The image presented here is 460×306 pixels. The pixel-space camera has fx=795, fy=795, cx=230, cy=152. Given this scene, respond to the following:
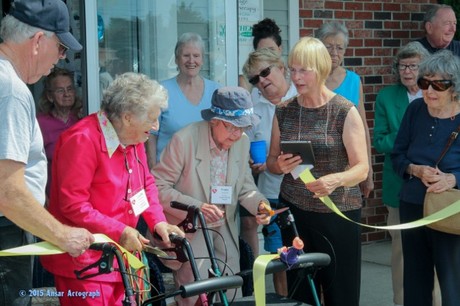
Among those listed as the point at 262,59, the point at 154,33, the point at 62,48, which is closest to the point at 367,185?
the point at 262,59

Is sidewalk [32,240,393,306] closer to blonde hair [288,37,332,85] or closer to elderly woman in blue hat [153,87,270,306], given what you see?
elderly woman in blue hat [153,87,270,306]

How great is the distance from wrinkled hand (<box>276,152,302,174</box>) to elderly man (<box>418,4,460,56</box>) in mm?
2646

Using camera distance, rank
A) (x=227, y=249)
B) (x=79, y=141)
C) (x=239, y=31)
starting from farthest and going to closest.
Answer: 1. (x=239, y=31)
2. (x=227, y=249)
3. (x=79, y=141)

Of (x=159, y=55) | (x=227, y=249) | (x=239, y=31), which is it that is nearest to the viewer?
(x=227, y=249)

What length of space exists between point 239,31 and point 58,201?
3527 millimetres

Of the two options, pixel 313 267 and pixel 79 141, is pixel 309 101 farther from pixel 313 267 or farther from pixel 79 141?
pixel 79 141

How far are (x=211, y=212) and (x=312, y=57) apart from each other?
1.13 m

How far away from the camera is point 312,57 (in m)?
4.72

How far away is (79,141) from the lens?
382 centimetres

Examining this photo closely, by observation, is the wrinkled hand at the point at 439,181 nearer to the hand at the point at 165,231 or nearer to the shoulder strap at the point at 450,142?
the shoulder strap at the point at 450,142

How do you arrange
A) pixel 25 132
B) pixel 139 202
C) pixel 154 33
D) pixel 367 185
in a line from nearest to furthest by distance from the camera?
1. pixel 25 132
2. pixel 139 202
3. pixel 367 185
4. pixel 154 33

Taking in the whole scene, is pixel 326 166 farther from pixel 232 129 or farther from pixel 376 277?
pixel 376 277

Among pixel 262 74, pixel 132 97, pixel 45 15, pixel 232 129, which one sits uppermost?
pixel 45 15

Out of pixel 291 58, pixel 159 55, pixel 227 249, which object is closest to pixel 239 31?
pixel 159 55
